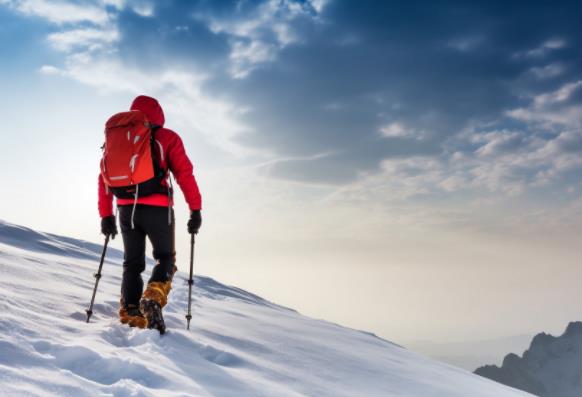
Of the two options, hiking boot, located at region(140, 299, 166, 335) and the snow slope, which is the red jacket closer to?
hiking boot, located at region(140, 299, 166, 335)

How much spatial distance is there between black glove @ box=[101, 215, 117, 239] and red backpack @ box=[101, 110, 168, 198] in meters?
0.69

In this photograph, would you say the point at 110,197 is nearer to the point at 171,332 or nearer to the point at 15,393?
the point at 171,332

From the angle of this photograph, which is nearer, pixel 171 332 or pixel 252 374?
pixel 252 374

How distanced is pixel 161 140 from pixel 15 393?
3.39 meters

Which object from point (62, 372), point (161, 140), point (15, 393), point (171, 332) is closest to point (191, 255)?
point (171, 332)

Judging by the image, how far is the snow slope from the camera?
9.72ft

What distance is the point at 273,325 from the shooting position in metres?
7.18

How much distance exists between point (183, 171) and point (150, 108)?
909 millimetres

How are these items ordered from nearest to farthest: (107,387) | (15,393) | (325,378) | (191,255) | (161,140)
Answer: (15,393) → (107,387) → (325,378) → (161,140) → (191,255)

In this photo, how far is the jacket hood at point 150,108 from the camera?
5.38 meters

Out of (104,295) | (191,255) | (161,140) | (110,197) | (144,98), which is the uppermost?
(144,98)

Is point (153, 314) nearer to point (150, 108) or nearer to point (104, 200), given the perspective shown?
point (104, 200)

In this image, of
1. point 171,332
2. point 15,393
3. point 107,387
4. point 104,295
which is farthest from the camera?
A: point 104,295

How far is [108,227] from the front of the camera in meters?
5.69
